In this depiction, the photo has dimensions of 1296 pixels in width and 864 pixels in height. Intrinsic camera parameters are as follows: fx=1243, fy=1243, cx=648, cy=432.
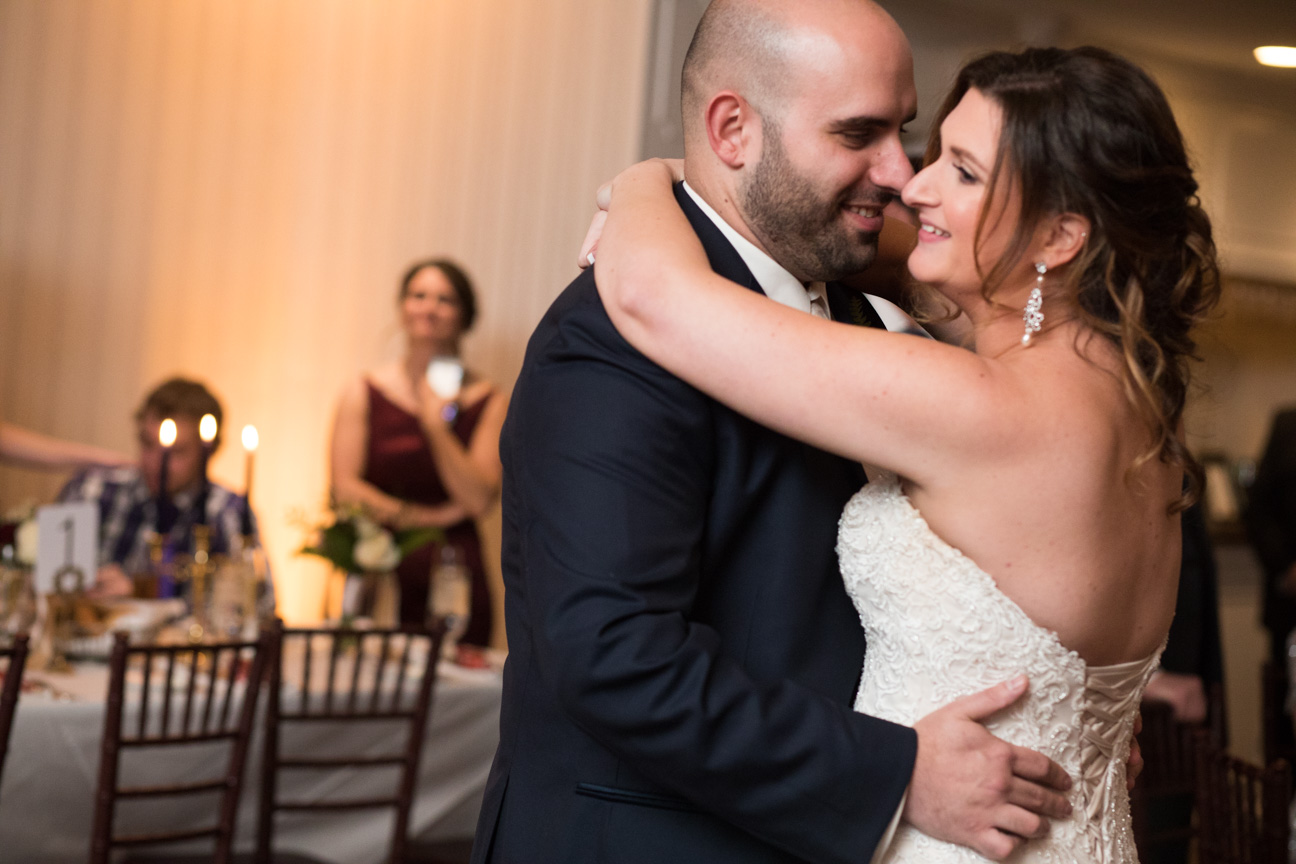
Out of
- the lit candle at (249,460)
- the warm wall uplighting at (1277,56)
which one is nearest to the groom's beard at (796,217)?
the lit candle at (249,460)

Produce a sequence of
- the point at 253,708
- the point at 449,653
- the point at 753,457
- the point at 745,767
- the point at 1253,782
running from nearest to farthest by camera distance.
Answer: the point at 745,767 < the point at 753,457 < the point at 1253,782 < the point at 253,708 < the point at 449,653

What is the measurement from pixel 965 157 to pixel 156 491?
332 cm

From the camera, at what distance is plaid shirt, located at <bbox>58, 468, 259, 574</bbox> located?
402 cm

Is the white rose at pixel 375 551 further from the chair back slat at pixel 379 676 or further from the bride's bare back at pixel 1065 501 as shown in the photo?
the bride's bare back at pixel 1065 501

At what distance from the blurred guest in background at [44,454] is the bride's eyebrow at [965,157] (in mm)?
3672

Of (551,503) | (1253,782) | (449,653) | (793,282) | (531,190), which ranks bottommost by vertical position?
(449,653)

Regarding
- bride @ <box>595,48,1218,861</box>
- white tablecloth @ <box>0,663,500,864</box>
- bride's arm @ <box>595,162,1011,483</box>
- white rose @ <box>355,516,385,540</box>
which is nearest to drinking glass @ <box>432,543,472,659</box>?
white tablecloth @ <box>0,663,500,864</box>

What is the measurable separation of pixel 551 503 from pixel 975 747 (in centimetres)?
52

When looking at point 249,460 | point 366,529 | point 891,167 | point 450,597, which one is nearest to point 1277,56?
point 450,597

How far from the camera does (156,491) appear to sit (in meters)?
4.05

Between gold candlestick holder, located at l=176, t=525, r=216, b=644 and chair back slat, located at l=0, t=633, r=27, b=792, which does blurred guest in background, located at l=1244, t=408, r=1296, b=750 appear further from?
chair back slat, located at l=0, t=633, r=27, b=792

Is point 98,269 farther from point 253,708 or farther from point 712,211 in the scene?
point 712,211

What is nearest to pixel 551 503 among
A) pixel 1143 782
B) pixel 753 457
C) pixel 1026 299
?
pixel 753 457

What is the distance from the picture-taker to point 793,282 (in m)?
1.57
